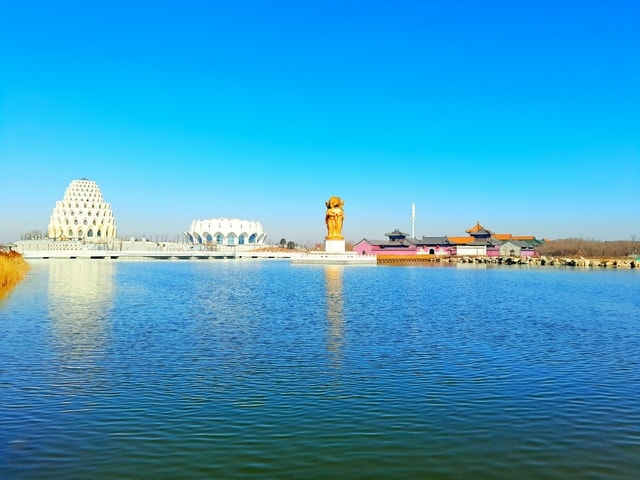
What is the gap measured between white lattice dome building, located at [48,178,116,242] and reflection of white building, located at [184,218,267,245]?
38818mm

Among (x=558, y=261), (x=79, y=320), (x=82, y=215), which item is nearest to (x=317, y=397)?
(x=79, y=320)

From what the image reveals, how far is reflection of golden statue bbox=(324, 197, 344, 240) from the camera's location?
78.2 metres

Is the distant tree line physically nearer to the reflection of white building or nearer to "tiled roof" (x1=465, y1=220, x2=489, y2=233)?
"tiled roof" (x1=465, y1=220, x2=489, y2=233)

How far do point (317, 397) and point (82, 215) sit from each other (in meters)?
154

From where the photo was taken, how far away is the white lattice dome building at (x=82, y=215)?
150 m

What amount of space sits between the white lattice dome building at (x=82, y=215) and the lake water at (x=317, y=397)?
139m

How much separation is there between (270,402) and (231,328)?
9.10 meters

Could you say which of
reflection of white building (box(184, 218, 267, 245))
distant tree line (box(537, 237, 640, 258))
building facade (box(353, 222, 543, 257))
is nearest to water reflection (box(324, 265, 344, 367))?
building facade (box(353, 222, 543, 257))

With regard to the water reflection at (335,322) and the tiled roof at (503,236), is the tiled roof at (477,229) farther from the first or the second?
the water reflection at (335,322)

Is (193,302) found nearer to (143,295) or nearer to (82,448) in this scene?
(143,295)

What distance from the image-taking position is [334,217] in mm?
78125

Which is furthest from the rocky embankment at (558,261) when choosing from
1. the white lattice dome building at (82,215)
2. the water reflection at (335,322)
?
the white lattice dome building at (82,215)

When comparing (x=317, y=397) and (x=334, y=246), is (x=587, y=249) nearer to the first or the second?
(x=334, y=246)

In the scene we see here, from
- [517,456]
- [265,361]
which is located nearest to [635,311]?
[265,361]
